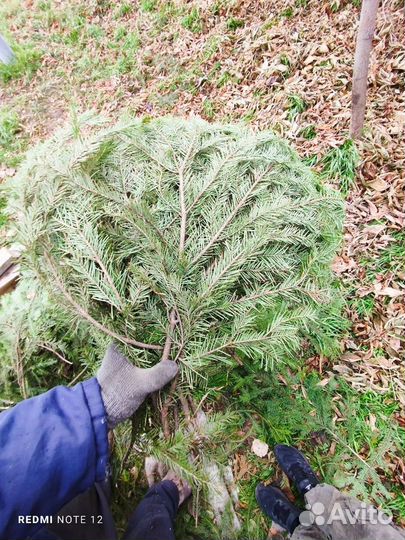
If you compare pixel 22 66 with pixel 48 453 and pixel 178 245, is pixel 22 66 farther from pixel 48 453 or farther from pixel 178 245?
pixel 48 453

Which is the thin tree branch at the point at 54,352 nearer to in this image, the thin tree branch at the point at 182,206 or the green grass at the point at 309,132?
the thin tree branch at the point at 182,206

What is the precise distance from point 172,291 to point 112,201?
464mm

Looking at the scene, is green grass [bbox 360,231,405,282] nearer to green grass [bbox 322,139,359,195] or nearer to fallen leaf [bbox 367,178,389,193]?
fallen leaf [bbox 367,178,389,193]

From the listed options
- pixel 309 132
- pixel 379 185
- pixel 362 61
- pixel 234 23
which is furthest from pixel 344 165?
pixel 234 23

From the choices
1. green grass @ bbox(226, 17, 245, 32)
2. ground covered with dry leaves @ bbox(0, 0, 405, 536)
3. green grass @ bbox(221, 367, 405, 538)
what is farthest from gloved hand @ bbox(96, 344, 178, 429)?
green grass @ bbox(226, 17, 245, 32)

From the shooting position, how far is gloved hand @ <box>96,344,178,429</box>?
133 cm

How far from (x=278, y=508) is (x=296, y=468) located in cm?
25

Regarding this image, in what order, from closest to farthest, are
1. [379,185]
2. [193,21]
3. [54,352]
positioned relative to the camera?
1. [54,352]
2. [379,185]
3. [193,21]

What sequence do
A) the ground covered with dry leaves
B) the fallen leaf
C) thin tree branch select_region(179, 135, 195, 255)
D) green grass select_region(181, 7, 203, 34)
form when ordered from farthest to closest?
green grass select_region(181, 7, 203, 34) < the fallen leaf < the ground covered with dry leaves < thin tree branch select_region(179, 135, 195, 255)

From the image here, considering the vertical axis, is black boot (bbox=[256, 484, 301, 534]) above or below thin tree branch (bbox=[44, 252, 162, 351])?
below

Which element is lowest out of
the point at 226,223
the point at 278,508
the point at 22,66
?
the point at 278,508

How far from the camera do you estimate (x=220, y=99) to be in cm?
375

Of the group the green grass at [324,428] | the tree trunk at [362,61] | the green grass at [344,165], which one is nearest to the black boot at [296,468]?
the green grass at [324,428]

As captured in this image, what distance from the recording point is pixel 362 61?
251cm
